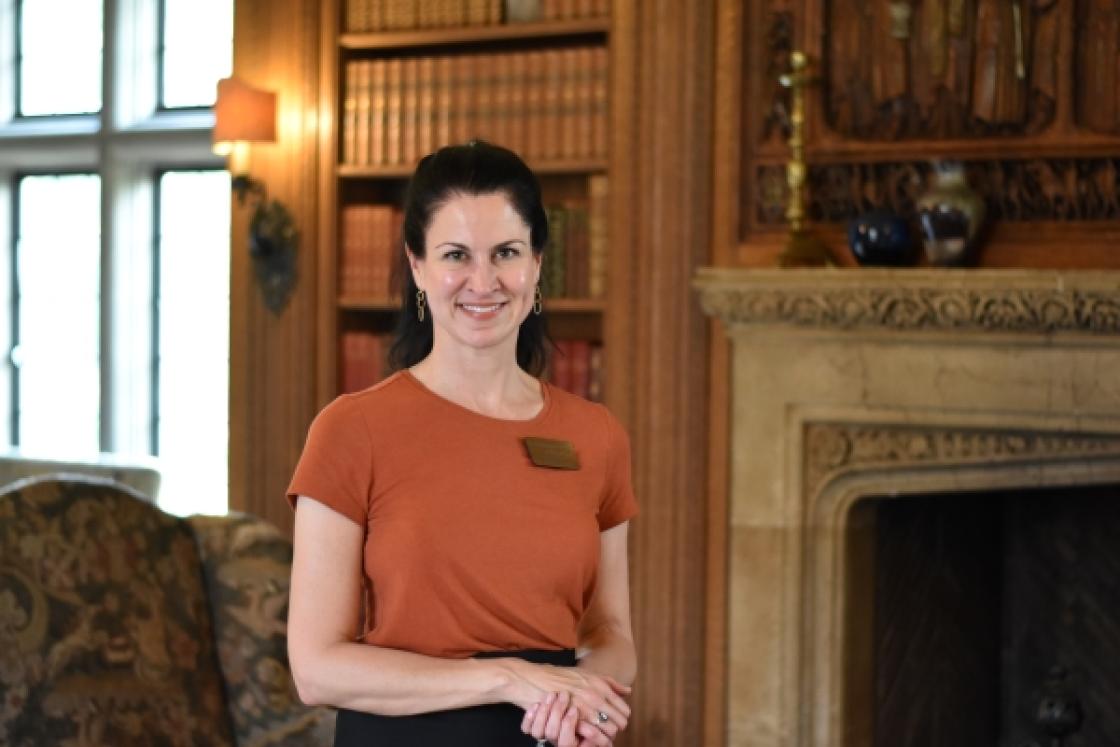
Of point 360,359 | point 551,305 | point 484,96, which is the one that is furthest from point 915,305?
point 360,359

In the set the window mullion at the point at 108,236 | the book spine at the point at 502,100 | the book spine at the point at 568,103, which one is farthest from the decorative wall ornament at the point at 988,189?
the window mullion at the point at 108,236

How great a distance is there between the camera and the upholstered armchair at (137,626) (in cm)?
259

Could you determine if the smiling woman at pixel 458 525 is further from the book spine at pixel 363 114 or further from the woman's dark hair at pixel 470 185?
the book spine at pixel 363 114

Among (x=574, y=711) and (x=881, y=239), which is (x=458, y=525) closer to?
(x=574, y=711)

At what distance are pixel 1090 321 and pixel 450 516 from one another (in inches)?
90.3

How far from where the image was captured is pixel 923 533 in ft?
14.5

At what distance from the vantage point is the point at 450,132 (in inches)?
183

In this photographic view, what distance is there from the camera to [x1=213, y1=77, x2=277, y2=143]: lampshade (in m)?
4.74

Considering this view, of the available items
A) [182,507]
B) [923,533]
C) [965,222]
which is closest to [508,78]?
[965,222]

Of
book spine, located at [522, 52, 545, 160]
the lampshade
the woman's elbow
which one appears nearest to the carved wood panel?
book spine, located at [522, 52, 545, 160]

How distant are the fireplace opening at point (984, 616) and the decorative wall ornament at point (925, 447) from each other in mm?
191

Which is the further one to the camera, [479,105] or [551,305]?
[479,105]

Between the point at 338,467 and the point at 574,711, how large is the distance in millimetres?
370

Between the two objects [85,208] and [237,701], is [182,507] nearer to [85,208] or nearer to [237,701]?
[85,208]
